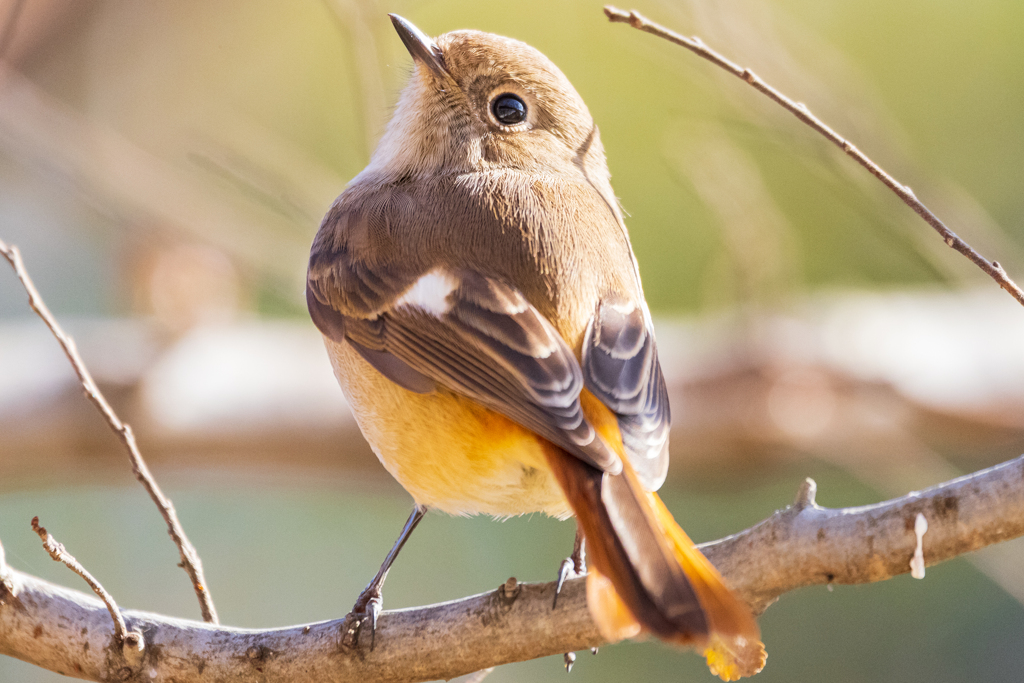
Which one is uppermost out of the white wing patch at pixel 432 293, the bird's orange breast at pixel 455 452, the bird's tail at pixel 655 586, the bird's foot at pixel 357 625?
the white wing patch at pixel 432 293

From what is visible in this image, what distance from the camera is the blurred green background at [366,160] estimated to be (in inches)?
161

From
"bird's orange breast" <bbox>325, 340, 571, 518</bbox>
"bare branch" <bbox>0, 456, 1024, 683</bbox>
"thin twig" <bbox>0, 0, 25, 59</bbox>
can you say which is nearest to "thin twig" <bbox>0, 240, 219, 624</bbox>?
"bare branch" <bbox>0, 456, 1024, 683</bbox>

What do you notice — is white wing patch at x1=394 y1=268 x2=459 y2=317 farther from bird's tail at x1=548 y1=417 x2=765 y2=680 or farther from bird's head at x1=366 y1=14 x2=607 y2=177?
bird's tail at x1=548 y1=417 x2=765 y2=680

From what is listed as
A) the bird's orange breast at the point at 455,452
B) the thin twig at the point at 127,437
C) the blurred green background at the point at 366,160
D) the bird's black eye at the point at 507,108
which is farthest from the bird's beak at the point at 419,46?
the thin twig at the point at 127,437

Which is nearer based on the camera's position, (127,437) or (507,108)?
(127,437)

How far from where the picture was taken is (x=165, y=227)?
4.87 m

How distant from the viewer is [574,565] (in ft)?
6.46

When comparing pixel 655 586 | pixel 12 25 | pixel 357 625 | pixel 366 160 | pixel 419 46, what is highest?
pixel 366 160

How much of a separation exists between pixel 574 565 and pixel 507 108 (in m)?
1.14

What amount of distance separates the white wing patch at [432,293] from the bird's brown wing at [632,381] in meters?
0.30

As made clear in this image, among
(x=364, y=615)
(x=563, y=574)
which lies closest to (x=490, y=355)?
(x=563, y=574)

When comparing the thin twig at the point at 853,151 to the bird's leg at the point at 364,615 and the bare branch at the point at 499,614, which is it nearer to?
the bare branch at the point at 499,614

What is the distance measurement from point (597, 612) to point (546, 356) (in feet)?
1.76

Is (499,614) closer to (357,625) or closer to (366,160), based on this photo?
(357,625)
